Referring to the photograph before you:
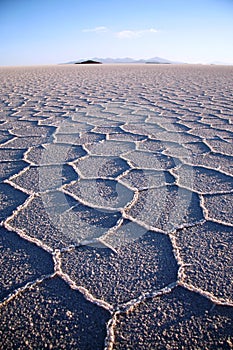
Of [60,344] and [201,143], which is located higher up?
[201,143]

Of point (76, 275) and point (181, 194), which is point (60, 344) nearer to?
point (76, 275)

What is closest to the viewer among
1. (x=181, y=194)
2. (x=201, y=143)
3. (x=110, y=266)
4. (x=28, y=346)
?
(x=28, y=346)

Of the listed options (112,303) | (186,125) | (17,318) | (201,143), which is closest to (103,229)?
(112,303)

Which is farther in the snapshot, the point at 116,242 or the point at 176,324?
the point at 116,242

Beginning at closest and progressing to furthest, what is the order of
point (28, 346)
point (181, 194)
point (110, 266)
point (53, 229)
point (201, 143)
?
point (28, 346)
point (110, 266)
point (53, 229)
point (181, 194)
point (201, 143)

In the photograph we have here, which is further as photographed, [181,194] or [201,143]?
[201,143]

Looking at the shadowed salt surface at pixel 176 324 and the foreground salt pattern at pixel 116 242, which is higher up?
the foreground salt pattern at pixel 116 242

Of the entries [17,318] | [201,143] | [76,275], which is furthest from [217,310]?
[201,143]

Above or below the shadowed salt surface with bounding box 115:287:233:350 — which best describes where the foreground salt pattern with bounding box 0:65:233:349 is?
above
